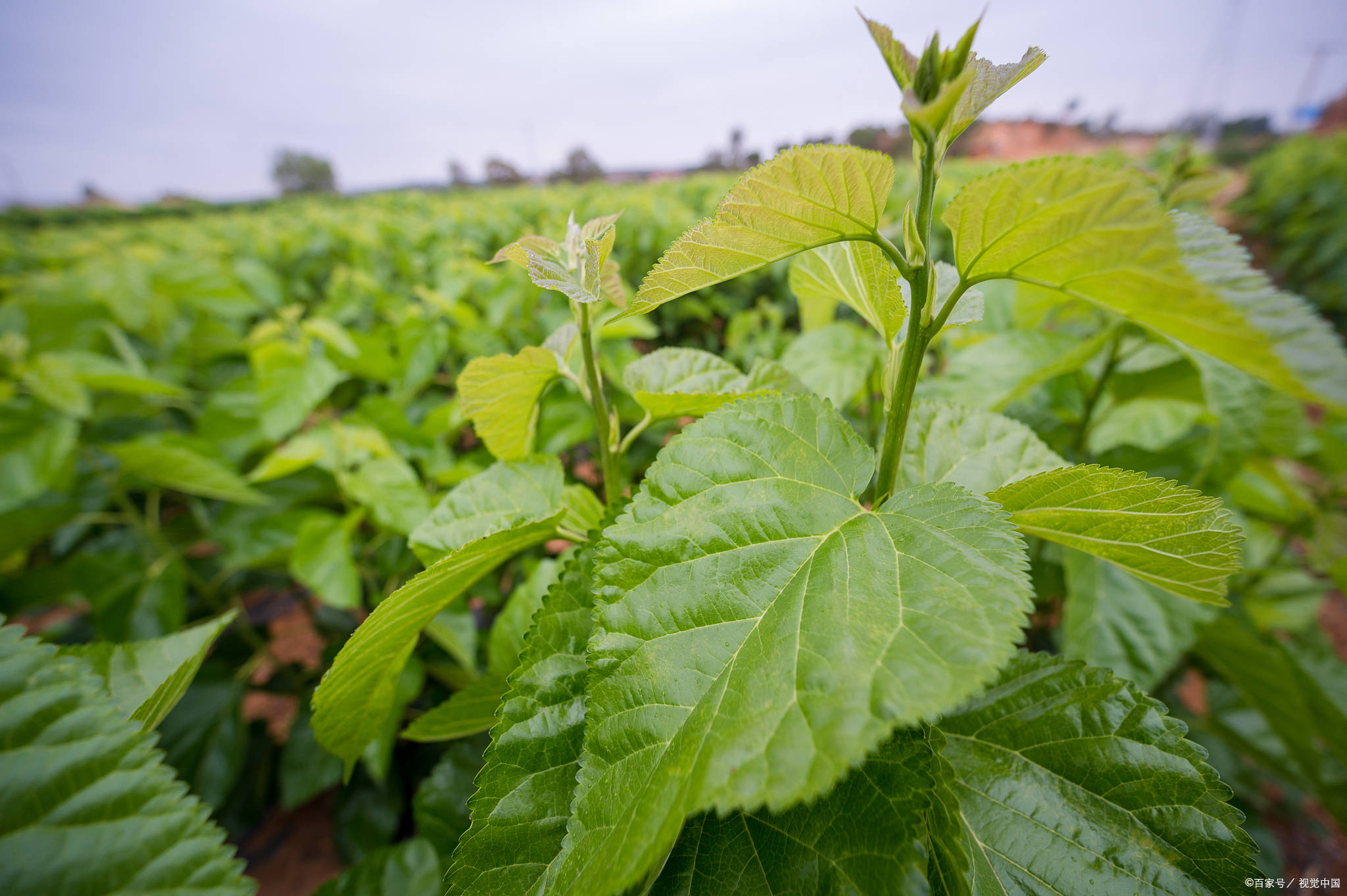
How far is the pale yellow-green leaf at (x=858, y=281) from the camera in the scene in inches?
22.9

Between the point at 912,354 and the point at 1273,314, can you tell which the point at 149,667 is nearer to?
the point at 912,354

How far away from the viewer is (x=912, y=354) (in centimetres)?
55

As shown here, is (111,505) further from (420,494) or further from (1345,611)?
(1345,611)

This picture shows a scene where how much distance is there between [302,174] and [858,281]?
31969mm

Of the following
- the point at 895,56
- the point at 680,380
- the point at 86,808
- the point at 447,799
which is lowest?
the point at 447,799

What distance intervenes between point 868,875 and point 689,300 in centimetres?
287

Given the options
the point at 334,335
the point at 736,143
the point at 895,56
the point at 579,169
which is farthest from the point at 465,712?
the point at 579,169

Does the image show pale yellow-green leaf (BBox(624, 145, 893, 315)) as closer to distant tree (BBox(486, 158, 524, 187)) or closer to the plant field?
the plant field

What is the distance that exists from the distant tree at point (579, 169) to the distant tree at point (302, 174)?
1582cm

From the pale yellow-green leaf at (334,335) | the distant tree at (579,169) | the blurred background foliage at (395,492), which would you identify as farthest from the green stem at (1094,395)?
the distant tree at (579,169)

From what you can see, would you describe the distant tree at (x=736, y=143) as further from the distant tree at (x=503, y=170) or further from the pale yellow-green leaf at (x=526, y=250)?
the pale yellow-green leaf at (x=526, y=250)

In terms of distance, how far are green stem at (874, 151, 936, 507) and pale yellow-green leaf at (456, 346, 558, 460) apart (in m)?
0.44

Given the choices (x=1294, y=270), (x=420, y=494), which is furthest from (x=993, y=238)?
(x=1294, y=270)

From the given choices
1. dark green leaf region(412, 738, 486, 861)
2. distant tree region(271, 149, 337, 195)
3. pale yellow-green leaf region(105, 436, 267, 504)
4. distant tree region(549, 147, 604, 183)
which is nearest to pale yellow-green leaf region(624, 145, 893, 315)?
dark green leaf region(412, 738, 486, 861)
